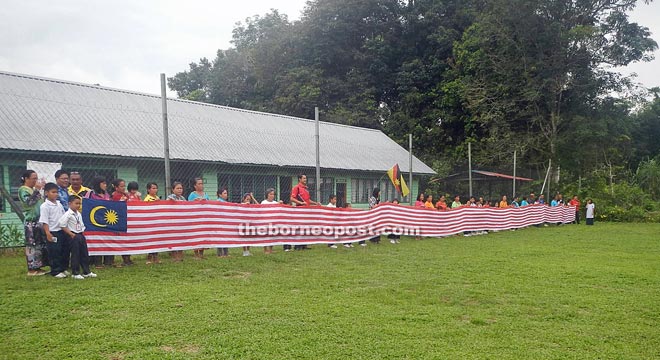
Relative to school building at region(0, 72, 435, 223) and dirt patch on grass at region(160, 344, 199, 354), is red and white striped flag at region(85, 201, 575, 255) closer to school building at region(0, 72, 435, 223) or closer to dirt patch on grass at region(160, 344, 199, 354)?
dirt patch on grass at region(160, 344, 199, 354)

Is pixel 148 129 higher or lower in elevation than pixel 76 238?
higher

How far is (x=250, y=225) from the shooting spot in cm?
983

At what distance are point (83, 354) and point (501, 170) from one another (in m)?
28.3

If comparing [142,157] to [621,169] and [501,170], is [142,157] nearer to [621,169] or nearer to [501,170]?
[501,170]

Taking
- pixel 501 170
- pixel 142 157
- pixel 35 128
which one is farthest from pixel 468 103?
pixel 35 128

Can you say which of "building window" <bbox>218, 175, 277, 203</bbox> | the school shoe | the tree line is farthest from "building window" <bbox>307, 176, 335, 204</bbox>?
the school shoe

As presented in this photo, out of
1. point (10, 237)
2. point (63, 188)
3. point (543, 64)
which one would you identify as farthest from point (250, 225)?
point (543, 64)

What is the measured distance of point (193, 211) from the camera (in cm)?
893

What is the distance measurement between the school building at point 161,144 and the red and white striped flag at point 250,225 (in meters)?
5.48

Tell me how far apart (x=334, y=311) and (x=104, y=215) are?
449 centimetres

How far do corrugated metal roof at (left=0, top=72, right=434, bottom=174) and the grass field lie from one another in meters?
5.36

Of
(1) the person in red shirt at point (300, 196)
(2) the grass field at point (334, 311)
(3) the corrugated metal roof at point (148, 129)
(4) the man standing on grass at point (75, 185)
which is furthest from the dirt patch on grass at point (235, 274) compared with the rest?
(3) the corrugated metal roof at point (148, 129)

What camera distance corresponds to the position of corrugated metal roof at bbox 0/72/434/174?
13272 millimetres

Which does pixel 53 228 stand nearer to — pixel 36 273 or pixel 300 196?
pixel 36 273
